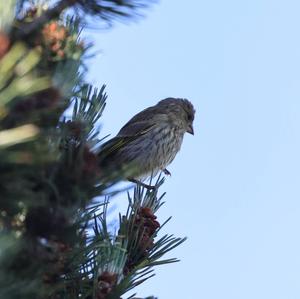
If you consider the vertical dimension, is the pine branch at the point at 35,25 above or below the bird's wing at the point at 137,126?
below

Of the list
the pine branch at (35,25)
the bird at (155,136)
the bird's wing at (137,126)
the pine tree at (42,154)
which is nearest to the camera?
the pine tree at (42,154)

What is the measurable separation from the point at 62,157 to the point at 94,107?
133 cm

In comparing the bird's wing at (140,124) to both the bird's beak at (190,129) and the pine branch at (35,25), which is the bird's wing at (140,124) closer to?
the bird's beak at (190,129)

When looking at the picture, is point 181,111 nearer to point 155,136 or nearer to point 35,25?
point 155,136

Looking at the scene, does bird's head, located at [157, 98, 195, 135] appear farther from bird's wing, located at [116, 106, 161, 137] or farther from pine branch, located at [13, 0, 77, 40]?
pine branch, located at [13, 0, 77, 40]

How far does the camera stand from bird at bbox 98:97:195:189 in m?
7.78

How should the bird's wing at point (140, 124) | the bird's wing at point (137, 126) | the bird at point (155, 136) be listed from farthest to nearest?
the bird's wing at point (140, 124), the bird's wing at point (137, 126), the bird at point (155, 136)

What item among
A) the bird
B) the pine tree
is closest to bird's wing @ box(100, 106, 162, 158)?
the bird

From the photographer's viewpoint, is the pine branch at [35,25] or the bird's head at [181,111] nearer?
the pine branch at [35,25]

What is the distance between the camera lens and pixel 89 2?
2533mm

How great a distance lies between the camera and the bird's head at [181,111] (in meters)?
9.09

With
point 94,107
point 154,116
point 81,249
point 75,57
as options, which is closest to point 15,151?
point 75,57

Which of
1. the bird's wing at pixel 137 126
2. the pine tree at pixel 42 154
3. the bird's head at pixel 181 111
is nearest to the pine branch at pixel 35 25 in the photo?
the pine tree at pixel 42 154

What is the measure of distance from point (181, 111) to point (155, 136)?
104 centimetres
